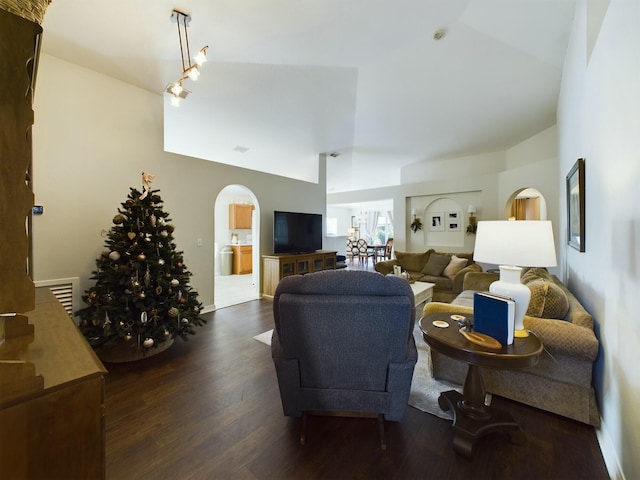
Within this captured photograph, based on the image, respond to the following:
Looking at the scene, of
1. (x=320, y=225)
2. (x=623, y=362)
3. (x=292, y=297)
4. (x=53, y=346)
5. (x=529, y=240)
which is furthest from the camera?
(x=320, y=225)

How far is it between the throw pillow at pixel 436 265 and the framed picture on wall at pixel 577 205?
7.58 ft

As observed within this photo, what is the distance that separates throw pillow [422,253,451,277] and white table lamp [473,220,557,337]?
3.32m

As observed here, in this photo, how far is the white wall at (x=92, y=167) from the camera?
2.81 metres

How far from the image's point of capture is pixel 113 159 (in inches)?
127

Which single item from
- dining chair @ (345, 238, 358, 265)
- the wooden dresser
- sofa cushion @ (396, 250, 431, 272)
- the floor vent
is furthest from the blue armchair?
dining chair @ (345, 238, 358, 265)

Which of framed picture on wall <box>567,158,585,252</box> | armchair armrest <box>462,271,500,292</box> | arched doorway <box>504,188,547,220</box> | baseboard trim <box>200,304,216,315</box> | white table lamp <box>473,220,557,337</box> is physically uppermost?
arched doorway <box>504,188,547,220</box>

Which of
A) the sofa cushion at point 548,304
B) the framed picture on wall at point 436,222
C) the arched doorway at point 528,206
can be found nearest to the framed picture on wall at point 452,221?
the framed picture on wall at point 436,222

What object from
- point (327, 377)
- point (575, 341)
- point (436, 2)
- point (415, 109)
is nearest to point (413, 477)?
point (327, 377)

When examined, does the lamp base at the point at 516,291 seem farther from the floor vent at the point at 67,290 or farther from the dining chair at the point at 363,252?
the dining chair at the point at 363,252

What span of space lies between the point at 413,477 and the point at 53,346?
171cm

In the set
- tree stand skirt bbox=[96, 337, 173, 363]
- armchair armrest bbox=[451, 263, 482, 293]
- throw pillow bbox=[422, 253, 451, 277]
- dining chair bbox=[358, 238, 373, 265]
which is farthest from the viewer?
dining chair bbox=[358, 238, 373, 265]

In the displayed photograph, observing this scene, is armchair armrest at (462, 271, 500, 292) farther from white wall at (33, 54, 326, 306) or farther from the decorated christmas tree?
white wall at (33, 54, 326, 306)

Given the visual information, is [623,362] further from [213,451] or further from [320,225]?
[320,225]

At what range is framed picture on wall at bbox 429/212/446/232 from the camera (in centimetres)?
691
